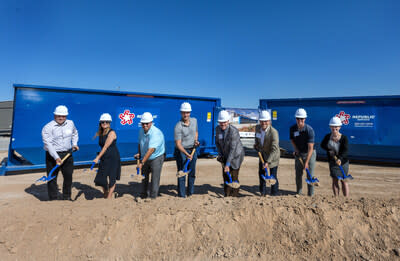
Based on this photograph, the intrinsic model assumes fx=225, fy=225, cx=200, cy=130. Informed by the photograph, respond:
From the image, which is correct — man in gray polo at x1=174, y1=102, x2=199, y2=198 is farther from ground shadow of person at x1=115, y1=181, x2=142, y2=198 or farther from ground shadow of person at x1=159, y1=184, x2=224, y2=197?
ground shadow of person at x1=115, y1=181, x2=142, y2=198

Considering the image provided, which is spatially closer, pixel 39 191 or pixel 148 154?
pixel 148 154

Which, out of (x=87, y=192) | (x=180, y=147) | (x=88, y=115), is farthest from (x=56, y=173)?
(x=88, y=115)

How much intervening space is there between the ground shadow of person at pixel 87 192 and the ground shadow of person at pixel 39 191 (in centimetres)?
58

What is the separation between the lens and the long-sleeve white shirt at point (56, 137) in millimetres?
3479

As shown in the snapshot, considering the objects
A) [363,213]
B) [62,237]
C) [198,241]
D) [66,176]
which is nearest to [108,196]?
[66,176]

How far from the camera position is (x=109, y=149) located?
3688mm

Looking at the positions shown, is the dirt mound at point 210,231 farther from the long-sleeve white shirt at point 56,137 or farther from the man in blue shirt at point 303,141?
the man in blue shirt at point 303,141

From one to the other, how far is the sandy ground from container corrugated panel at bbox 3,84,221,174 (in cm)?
364

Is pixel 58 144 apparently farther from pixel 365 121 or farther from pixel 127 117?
pixel 365 121

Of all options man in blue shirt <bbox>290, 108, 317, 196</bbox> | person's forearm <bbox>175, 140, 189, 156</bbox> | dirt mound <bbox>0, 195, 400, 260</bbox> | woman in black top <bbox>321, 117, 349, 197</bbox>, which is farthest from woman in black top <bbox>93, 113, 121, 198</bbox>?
woman in black top <bbox>321, 117, 349, 197</bbox>

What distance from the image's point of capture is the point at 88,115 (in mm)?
6914

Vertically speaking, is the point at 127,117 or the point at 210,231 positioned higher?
the point at 127,117

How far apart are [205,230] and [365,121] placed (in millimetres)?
8114

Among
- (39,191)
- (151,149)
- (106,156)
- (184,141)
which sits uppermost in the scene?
(184,141)
